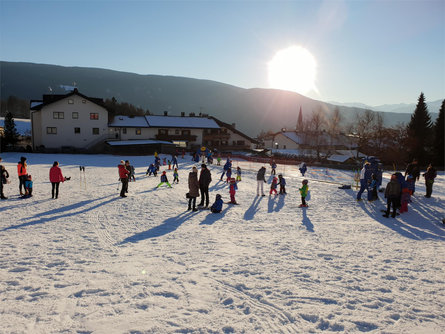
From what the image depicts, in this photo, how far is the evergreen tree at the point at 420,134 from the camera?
48.6 metres

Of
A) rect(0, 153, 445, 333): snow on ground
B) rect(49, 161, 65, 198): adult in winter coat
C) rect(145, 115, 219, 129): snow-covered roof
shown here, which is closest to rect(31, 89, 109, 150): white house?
rect(145, 115, 219, 129): snow-covered roof

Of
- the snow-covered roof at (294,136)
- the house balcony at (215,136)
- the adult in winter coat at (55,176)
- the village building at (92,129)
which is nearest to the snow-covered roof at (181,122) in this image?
the village building at (92,129)

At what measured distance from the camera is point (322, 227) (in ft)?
31.1

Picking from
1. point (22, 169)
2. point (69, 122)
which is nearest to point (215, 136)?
point (69, 122)

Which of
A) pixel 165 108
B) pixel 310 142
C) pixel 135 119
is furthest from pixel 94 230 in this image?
pixel 165 108

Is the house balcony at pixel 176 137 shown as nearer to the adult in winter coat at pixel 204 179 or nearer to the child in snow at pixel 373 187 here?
the adult in winter coat at pixel 204 179

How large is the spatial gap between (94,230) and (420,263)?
8.92 metres

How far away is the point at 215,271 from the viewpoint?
598cm

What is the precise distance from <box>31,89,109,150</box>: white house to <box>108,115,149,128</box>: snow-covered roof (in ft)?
6.36

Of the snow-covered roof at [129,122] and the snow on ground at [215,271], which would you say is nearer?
the snow on ground at [215,271]

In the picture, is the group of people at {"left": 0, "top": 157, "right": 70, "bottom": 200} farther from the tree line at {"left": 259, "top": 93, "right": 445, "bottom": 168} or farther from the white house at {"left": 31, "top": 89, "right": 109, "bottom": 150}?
the tree line at {"left": 259, "top": 93, "right": 445, "bottom": 168}

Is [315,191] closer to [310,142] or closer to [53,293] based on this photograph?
[53,293]

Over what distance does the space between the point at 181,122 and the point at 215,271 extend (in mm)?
45848

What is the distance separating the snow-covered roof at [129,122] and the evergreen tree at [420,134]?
46.4m
